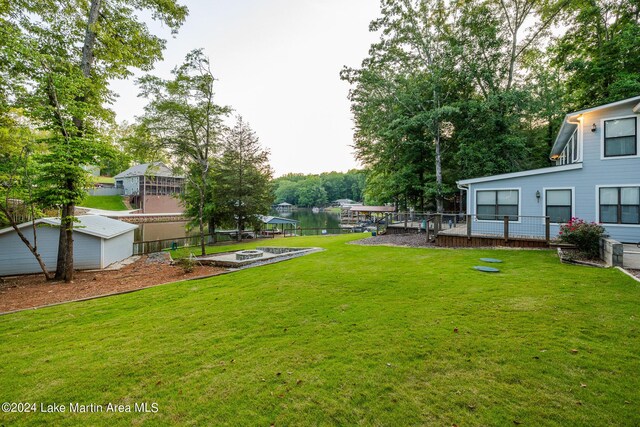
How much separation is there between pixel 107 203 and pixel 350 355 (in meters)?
54.0

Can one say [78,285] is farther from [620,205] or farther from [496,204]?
[620,205]

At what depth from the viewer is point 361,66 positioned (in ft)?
61.5

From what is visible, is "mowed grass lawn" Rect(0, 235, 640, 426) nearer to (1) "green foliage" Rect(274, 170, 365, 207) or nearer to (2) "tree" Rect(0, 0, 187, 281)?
(2) "tree" Rect(0, 0, 187, 281)

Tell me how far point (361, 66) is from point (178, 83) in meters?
11.9

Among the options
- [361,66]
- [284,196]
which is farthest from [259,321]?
[284,196]

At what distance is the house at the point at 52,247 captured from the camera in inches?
449

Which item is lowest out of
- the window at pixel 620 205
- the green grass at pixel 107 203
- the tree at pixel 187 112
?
the window at pixel 620 205

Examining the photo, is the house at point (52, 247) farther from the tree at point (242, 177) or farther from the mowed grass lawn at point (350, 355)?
the tree at point (242, 177)

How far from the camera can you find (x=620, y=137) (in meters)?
10.2

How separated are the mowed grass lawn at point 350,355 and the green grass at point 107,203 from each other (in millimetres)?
46373

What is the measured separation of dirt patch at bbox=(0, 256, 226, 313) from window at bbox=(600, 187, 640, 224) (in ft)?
48.7

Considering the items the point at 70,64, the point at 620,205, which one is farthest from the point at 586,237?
the point at 70,64

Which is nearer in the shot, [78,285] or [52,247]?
[78,285]

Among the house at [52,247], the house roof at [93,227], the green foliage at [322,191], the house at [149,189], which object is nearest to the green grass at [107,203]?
the house at [149,189]
